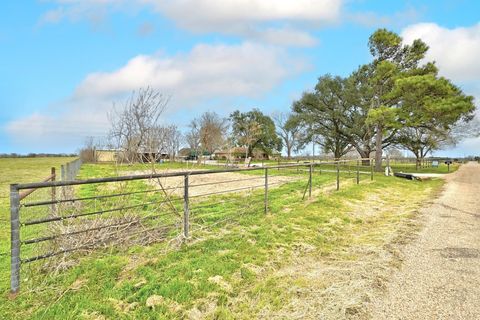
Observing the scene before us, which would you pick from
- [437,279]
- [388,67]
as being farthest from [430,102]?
[437,279]

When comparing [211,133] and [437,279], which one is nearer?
[437,279]

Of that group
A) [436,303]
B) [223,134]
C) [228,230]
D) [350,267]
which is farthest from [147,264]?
[223,134]

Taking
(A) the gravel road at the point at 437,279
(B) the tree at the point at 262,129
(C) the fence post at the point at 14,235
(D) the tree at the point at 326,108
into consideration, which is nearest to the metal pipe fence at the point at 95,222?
(C) the fence post at the point at 14,235

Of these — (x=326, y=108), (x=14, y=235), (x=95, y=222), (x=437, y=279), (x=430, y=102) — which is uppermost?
(x=326, y=108)

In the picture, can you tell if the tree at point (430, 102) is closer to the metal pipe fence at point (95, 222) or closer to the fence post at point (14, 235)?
the metal pipe fence at point (95, 222)

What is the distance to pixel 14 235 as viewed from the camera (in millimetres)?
3352

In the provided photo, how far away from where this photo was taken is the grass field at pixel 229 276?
10.3 feet

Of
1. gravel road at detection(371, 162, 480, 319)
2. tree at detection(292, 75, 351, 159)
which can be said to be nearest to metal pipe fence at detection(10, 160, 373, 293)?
gravel road at detection(371, 162, 480, 319)

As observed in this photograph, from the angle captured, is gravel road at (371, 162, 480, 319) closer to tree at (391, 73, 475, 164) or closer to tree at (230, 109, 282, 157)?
tree at (391, 73, 475, 164)

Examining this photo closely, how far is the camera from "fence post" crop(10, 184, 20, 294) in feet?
10.9

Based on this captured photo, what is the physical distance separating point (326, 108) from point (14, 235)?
31.8 meters

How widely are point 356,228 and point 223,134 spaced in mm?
43596

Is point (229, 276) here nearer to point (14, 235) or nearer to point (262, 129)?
point (14, 235)

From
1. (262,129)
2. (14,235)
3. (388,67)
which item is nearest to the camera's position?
(14,235)
